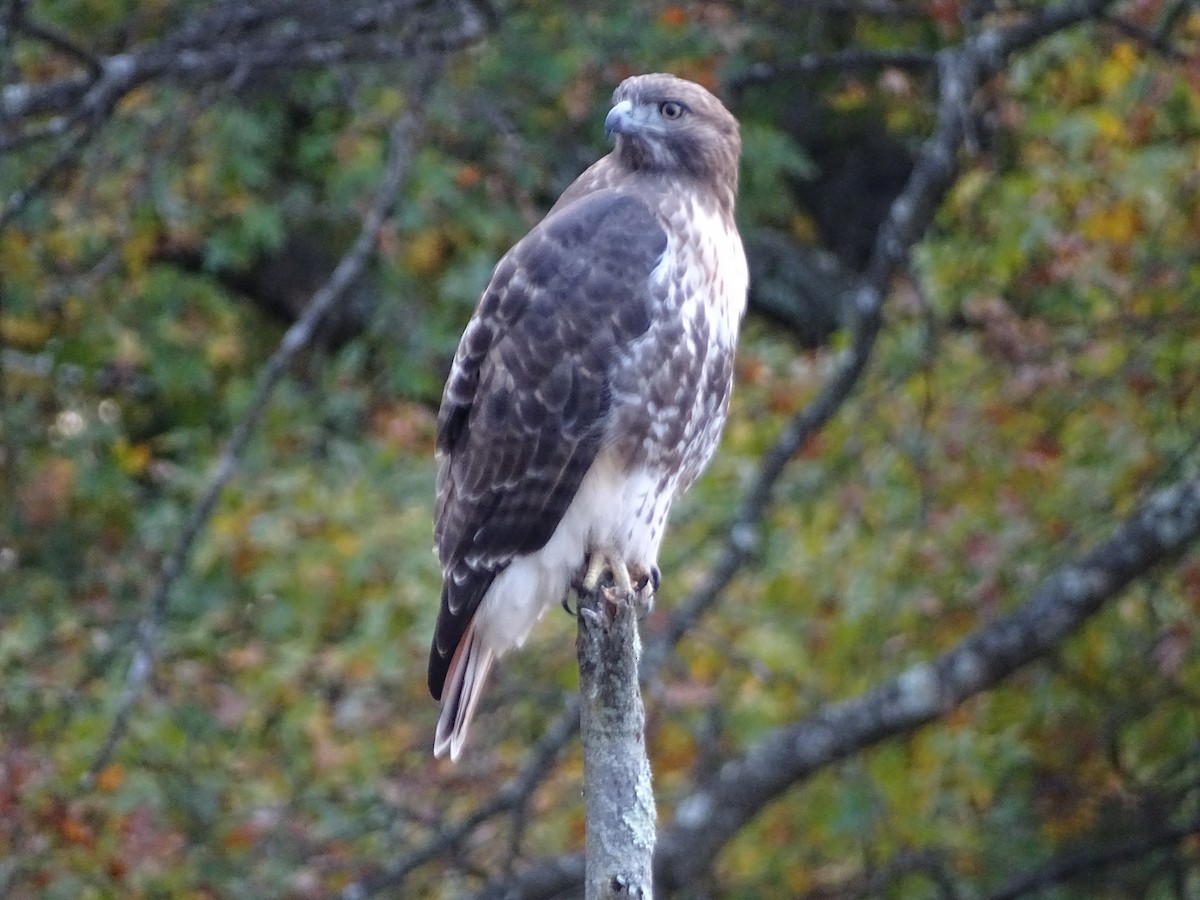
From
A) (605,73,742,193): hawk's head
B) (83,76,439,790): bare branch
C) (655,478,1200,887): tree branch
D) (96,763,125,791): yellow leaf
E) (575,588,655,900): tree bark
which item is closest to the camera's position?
(575,588,655,900): tree bark

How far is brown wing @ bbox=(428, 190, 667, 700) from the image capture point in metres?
3.37

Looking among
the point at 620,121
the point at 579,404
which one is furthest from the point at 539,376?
the point at 620,121

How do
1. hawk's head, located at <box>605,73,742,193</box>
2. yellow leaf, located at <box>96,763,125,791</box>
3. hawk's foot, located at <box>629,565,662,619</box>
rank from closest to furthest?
hawk's foot, located at <box>629,565,662,619</box>, hawk's head, located at <box>605,73,742,193</box>, yellow leaf, located at <box>96,763,125,791</box>

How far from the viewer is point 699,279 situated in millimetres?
3439

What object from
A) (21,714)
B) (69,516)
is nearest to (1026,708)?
(21,714)

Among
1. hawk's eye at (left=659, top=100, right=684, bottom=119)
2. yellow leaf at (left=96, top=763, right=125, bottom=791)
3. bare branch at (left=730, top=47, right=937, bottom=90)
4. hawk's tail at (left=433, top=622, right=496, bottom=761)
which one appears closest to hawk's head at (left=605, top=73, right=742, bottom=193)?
hawk's eye at (left=659, top=100, right=684, bottom=119)

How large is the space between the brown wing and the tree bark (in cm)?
58

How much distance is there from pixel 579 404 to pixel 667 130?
631 mm

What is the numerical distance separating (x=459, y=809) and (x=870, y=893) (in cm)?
137

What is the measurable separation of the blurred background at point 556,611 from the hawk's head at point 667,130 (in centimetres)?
99

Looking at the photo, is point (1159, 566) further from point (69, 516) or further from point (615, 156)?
point (69, 516)

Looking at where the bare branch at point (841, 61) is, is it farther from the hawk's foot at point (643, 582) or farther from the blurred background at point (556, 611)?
the hawk's foot at point (643, 582)

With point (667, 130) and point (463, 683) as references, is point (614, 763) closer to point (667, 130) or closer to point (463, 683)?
point (463, 683)

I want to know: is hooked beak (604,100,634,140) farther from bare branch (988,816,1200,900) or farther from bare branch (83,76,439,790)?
bare branch (988,816,1200,900)
